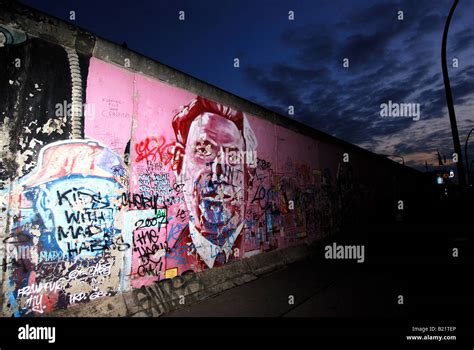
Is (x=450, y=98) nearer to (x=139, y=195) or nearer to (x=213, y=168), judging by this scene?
(x=213, y=168)

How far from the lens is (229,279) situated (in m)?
6.19

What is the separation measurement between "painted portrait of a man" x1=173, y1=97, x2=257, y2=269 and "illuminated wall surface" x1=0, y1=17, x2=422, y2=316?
24mm

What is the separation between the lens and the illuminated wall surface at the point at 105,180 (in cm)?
351

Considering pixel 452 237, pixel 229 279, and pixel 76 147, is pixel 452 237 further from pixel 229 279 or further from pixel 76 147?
pixel 76 147

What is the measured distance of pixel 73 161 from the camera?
3.95m

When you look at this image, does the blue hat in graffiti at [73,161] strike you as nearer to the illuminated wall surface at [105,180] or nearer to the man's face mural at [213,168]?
the illuminated wall surface at [105,180]

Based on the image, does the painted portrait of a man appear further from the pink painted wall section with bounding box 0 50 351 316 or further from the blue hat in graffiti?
the blue hat in graffiti

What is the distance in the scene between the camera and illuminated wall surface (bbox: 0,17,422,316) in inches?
138

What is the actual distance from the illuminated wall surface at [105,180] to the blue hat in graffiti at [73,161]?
0.01m

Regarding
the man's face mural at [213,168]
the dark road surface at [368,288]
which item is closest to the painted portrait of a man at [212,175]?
the man's face mural at [213,168]

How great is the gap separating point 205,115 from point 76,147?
2.83 metres

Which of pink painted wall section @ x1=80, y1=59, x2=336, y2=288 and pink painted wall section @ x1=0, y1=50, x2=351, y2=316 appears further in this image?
pink painted wall section @ x1=80, y1=59, x2=336, y2=288

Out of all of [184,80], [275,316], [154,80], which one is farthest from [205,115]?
[275,316]

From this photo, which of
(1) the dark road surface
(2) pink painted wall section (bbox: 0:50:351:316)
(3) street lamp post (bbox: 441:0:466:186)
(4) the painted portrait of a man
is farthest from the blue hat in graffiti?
(3) street lamp post (bbox: 441:0:466:186)
